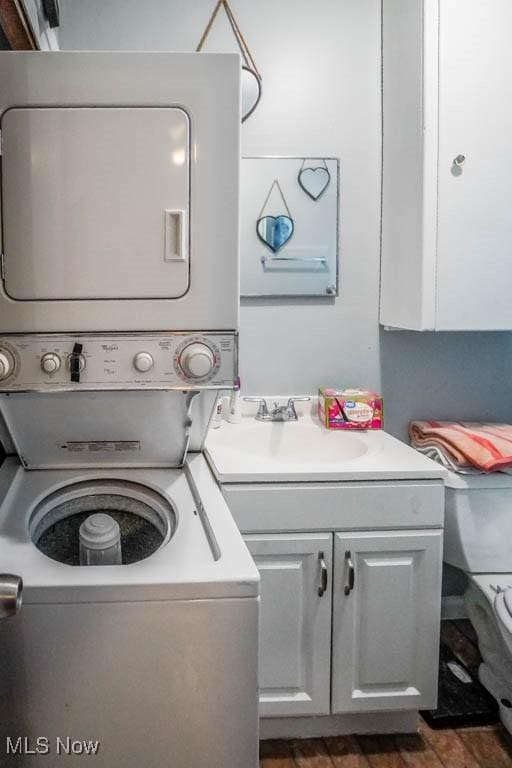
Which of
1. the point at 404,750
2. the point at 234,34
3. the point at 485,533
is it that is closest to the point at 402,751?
the point at 404,750

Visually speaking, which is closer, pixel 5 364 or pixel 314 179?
pixel 5 364

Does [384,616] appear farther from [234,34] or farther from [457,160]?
[234,34]

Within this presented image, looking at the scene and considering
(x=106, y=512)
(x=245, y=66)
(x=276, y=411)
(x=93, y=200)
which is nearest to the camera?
(x=93, y=200)

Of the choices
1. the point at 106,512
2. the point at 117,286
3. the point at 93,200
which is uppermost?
the point at 93,200

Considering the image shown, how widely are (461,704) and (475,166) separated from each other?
70.2 inches

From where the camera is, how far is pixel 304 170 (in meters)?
2.30

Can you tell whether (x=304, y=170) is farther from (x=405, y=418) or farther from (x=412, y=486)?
(x=412, y=486)

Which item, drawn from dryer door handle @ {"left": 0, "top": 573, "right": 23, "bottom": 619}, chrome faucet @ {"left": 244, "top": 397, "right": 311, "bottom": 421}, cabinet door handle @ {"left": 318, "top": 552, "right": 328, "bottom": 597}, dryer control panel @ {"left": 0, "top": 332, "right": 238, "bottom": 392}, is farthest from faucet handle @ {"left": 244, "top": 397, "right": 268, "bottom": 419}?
dryer door handle @ {"left": 0, "top": 573, "right": 23, "bottom": 619}

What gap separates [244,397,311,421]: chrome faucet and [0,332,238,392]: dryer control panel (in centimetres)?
90

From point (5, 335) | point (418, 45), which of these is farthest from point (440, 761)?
point (418, 45)

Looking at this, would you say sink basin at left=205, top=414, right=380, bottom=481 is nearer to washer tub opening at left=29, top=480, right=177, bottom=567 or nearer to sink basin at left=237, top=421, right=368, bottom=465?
sink basin at left=237, top=421, right=368, bottom=465

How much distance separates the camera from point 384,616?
1.81 meters

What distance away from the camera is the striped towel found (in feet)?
6.41

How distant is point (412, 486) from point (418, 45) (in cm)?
145
